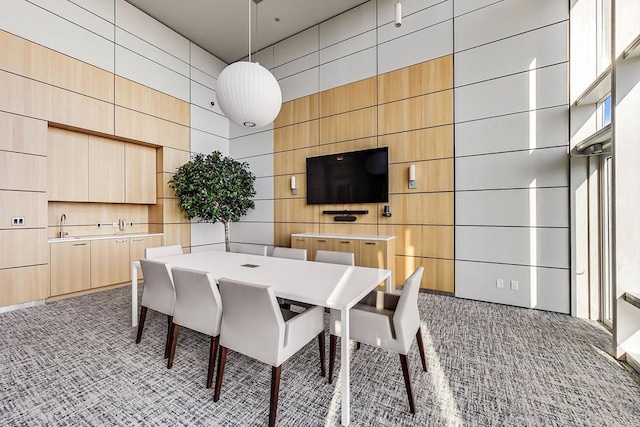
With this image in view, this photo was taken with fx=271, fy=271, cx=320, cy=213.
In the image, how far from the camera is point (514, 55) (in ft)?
11.9

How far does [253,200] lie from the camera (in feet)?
20.2

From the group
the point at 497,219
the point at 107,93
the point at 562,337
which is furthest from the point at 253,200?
the point at 562,337

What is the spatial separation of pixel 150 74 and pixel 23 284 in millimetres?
3915

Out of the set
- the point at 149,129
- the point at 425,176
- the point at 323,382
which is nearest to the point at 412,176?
the point at 425,176

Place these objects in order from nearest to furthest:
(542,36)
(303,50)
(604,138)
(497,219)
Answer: (604,138) < (542,36) < (497,219) < (303,50)

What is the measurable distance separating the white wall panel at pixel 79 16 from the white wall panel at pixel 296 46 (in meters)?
2.91

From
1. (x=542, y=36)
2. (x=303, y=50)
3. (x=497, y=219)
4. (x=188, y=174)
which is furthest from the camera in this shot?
(x=303, y=50)

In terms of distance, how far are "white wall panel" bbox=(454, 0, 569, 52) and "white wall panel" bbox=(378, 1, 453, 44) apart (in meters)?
0.26

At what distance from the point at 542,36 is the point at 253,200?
548cm

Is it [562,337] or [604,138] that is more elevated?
[604,138]

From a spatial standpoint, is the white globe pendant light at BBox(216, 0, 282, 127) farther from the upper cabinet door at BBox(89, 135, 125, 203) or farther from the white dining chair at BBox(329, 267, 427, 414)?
the upper cabinet door at BBox(89, 135, 125, 203)

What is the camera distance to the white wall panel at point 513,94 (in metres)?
3.37

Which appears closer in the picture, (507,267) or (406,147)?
(507,267)

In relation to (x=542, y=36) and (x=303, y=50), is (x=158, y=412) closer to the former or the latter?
(x=542, y=36)
